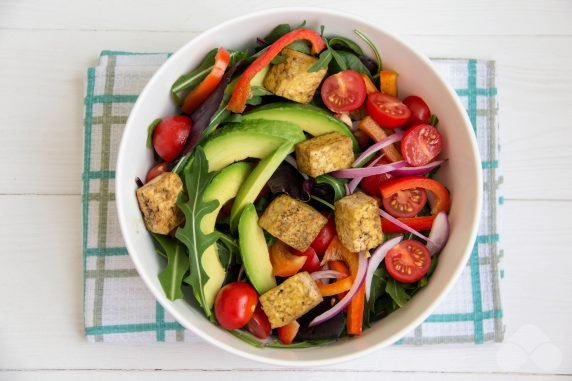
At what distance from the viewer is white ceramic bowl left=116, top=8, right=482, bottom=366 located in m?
1.57

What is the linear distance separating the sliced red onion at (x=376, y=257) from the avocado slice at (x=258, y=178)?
417 mm

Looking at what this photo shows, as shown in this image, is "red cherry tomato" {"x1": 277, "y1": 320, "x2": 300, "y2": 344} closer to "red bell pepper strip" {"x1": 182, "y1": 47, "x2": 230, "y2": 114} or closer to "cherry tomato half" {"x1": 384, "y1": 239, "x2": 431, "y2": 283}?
"cherry tomato half" {"x1": 384, "y1": 239, "x2": 431, "y2": 283}

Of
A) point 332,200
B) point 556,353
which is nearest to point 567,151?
point 556,353

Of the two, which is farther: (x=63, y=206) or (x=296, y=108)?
(x=63, y=206)

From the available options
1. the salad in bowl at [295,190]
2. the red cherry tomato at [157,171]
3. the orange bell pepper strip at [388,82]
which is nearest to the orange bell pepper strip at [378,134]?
the salad in bowl at [295,190]

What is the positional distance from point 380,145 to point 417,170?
140 mm

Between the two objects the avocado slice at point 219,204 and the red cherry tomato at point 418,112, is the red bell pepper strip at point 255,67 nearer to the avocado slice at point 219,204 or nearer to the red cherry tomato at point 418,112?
the avocado slice at point 219,204

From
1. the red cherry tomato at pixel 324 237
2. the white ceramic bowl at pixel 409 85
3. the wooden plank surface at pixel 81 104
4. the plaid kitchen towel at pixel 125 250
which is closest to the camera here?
the white ceramic bowl at pixel 409 85

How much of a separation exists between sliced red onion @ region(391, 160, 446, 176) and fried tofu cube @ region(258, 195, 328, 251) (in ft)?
0.97

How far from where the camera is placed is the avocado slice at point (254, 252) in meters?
1.65

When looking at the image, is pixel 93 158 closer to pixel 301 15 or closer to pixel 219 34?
pixel 219 34

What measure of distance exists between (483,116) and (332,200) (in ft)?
2.23

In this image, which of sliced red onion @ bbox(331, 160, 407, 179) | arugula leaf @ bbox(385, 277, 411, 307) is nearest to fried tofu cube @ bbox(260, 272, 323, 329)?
arugula leaf @ bbox(385, 277, 411, 307)

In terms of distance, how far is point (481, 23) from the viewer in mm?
2135
